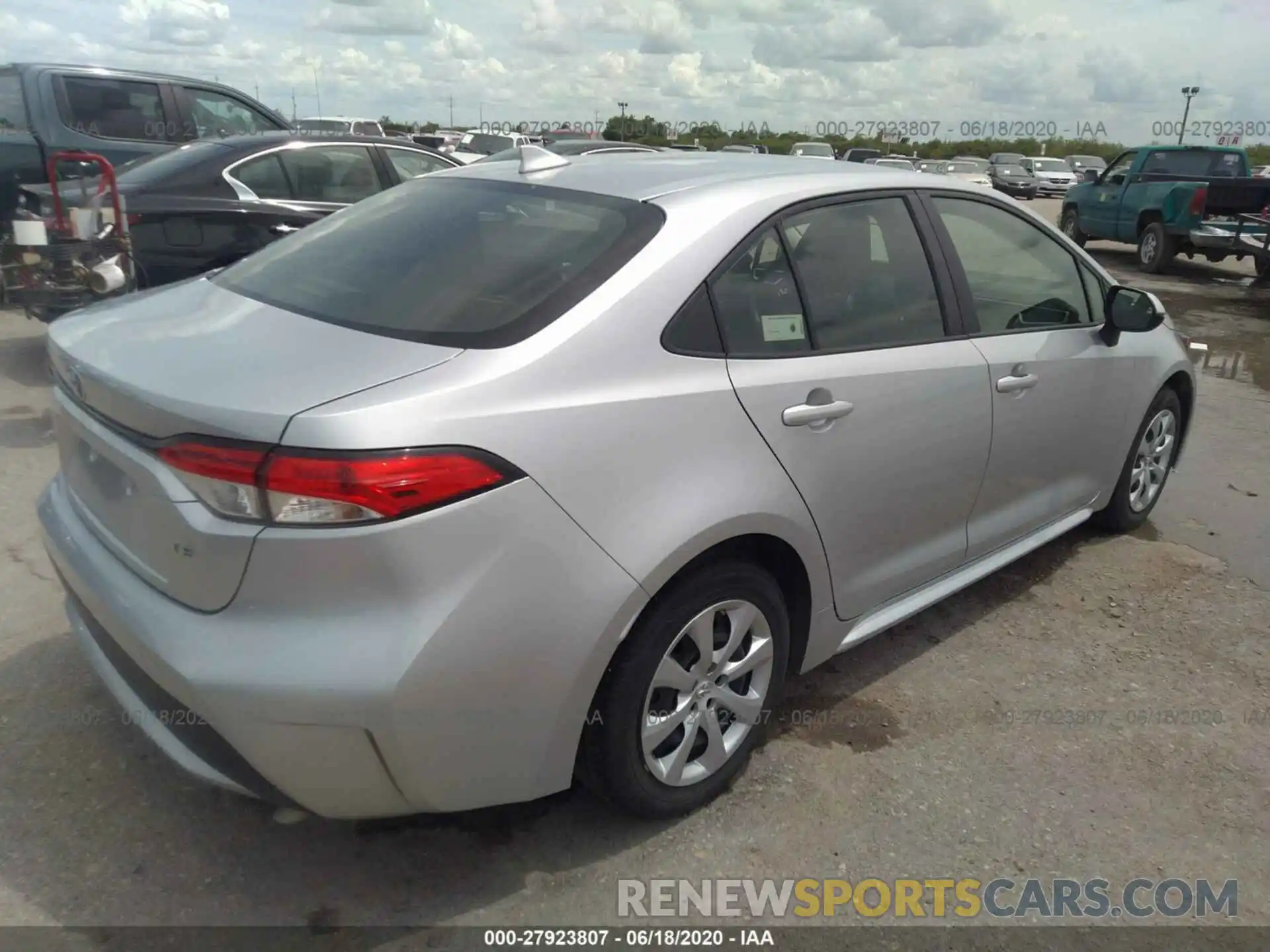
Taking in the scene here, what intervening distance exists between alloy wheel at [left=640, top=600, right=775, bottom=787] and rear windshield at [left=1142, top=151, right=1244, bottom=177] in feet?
49.0

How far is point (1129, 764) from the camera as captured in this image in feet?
9.95

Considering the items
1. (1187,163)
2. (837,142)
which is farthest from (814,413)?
(837,142)

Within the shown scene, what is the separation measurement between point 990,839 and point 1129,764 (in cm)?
66

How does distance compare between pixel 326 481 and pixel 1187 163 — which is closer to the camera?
pixel 326 481

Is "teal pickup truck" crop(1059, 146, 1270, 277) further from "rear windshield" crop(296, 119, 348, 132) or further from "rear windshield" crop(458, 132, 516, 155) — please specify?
"rear windshield" crop(296, 119, 348, 132)

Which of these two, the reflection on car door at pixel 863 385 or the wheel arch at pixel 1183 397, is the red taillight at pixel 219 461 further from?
the wheel arch at pixel 1183 397

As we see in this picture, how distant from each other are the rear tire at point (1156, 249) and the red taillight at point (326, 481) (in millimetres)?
14611

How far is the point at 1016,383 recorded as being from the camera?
3.39 m

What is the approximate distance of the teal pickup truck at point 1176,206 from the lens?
1298cm

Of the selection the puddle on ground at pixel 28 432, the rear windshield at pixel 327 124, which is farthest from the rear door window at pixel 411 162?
the rear windshield at pixel 327 124

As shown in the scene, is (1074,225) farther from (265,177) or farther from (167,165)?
(167,165)

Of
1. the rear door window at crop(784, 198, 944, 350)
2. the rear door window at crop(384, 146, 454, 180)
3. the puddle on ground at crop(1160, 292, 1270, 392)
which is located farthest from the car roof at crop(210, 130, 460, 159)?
the puddle on ground at crop(1160, 292, 1270, 392)

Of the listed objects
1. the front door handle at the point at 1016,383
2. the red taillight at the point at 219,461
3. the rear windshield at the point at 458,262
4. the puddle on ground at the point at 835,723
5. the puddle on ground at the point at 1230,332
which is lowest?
the puddle on ground at the point at 1230,332

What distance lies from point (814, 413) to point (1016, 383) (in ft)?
3.61
